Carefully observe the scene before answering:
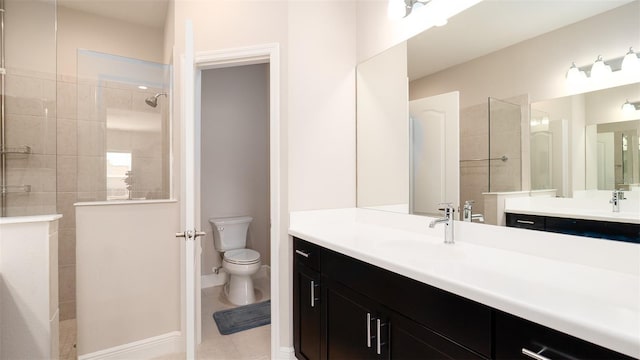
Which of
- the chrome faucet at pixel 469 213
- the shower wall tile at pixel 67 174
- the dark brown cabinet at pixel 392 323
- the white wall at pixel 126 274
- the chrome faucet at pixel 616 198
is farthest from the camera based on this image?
the shower wall tile at pixel 67 174

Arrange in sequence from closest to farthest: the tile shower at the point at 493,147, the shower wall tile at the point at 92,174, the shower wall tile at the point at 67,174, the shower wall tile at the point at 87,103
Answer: the tile shower at the point at 493,147
the shower wall tile at the point at 92,174
the shower wall tile at the point at 87,103
the shower wall tile at the point at 67,174

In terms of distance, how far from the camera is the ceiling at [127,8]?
2533mm

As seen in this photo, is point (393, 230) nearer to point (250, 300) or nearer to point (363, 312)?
point (363, 312)

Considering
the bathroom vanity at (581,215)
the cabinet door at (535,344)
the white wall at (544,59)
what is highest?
the white wall at (544,59)

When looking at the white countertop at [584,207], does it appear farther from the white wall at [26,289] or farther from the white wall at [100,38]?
the white wall at [100,38]

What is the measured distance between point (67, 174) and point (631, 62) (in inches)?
133

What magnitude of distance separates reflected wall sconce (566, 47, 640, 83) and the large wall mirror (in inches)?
0.7

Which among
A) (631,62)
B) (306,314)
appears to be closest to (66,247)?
(306,314)

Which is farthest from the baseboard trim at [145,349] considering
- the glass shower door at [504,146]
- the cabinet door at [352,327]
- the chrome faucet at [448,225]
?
the glass shower door at [504,146]

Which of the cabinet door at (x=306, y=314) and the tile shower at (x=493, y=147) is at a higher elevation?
the tile shower at (x=493, y=147)

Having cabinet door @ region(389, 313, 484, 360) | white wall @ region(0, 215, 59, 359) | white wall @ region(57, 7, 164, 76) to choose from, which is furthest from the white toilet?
cabinet door @ region(389, 313, 484, 360)

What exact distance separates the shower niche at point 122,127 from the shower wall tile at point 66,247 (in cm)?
67

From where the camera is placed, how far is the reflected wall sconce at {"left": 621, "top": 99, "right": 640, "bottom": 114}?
104 cm

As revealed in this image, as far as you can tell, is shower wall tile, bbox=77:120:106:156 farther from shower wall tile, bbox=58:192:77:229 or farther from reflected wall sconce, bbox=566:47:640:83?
reflected wall sconce, bbox=566:47:640:83
